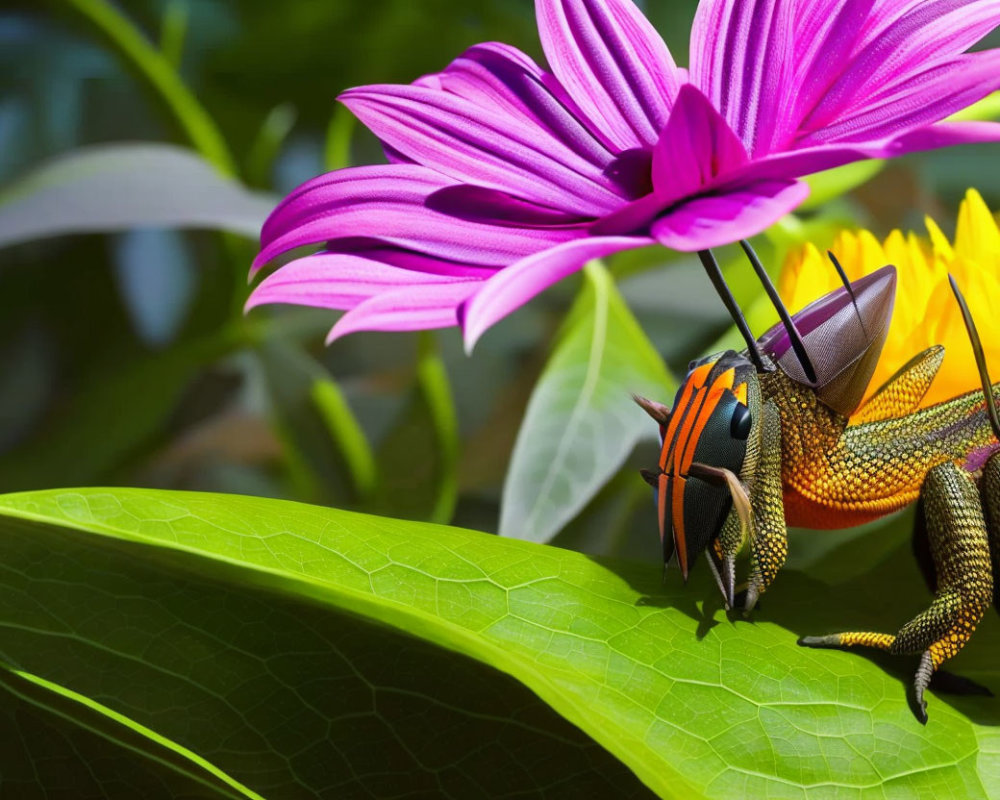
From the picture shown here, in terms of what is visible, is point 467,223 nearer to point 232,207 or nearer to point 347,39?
point 232,207

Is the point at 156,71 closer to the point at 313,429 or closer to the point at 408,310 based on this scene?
the point at 313,429

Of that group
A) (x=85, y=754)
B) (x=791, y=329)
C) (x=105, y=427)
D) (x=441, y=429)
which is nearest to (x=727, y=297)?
(x=791, y=329)

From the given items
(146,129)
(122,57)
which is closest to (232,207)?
(122,57)

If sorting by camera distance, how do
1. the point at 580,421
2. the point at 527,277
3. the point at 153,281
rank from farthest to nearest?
the point at 153,281, the point at 580,421, the point at 527,277

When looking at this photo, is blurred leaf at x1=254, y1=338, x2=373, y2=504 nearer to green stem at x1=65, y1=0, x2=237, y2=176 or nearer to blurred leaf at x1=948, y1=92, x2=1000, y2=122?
green stem at x1=65, y1=0, x2=237, y2=176

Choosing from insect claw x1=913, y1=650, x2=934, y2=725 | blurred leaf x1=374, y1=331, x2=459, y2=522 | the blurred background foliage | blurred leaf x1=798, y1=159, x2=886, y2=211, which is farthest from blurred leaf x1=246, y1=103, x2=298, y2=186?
insect claw x1=913, y1=650, x2=934, y2=725
